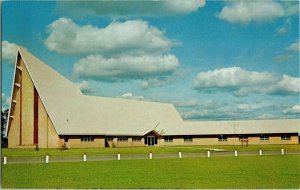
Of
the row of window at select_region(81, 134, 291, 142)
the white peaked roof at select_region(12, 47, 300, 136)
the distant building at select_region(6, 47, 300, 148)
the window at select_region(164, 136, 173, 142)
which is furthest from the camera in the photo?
the window at select_region(164, 136, 173, 142)

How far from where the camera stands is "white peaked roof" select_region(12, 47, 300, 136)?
4978 centimetres

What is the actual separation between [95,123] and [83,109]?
1.97 metres

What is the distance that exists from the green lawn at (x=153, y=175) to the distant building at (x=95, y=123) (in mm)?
19698

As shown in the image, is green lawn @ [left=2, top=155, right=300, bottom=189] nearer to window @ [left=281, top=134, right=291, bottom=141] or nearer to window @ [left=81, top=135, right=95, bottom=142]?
window @ [left=81, top=135, right=95, bottom=142]

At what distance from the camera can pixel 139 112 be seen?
61.5 metres

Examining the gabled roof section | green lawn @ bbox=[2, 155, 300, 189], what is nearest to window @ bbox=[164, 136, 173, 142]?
the gabled roof section

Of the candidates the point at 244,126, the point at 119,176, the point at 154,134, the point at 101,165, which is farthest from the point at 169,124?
the point at 119,176

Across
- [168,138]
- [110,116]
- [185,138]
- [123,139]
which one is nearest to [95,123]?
[110,116]

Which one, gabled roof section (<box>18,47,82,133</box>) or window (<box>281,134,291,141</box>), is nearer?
gabled roof section (<box>18,47,82,133</box>)

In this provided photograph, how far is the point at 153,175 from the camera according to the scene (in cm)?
2469

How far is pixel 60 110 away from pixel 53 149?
4.43m

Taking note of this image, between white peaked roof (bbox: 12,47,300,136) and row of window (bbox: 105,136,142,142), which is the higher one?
white peaked roof (bbox: 12,47,300,136)

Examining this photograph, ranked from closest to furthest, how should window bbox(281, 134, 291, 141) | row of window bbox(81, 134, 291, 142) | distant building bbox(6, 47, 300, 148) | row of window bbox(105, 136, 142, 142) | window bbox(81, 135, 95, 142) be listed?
distant building bbox(6, 47, 300, 148)
window bbox(81, 135, 95, 142)
row of window bbox(81, 134, 291, 142)
row of window bbox(105, 136, 142, 142)
window bbox(281, 134, 291, 141)

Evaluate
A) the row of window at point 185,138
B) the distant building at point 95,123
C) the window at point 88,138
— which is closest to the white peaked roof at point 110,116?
the distant building at point 95,123
